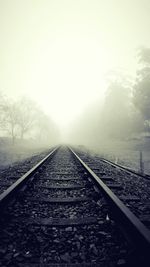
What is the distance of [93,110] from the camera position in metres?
68.6

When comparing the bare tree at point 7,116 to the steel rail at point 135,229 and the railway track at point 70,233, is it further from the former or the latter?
the steel rail at point 135,229

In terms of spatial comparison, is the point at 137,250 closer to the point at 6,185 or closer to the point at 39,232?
the point at 39,232

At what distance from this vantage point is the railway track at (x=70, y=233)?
192 cm

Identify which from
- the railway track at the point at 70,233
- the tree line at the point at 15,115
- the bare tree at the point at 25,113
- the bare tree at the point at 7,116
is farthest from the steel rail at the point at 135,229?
the bare tree at the point at 25,113

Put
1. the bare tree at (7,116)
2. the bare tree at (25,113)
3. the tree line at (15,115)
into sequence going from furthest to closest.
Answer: the bare tree at (25,113) → the tree line at (15,115) → the bare tree at (7,116)

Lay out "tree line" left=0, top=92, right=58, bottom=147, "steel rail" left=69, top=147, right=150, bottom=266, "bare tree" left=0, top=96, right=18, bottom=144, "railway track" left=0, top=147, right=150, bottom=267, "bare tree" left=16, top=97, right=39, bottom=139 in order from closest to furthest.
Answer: "steel rail" left=69, top=147, right=150, bottom=266 → "railway track" left=0, top=147, right=150, bottom=267 → "bare tree" left=0, top=96, right=18, bottom=144 → "tree line" left=0, top=92, right=58, bottom=147 → "bare tree" left=16, top=97, right=39, bottom=139

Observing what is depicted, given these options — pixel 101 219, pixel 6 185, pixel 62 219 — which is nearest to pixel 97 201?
pixel 101 219

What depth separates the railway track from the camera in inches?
75.4

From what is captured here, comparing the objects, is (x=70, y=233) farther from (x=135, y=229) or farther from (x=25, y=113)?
(x=25, y=113)

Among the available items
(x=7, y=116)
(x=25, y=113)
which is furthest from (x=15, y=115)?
(x=25, y=113)

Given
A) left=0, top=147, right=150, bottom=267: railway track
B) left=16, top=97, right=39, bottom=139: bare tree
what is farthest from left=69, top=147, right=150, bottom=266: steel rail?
left=16, top=97, right=39, bottom=139: bare tree

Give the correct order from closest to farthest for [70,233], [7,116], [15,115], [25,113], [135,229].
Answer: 1. [135,229]
2. [70,233]
3. [7,116]
4. [15,115]
5. [25,113]

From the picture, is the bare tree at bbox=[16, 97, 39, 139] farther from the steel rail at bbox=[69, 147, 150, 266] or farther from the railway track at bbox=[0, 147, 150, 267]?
the steel rail at bbox=[69, 147, 150, 266]

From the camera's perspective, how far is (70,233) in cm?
251
